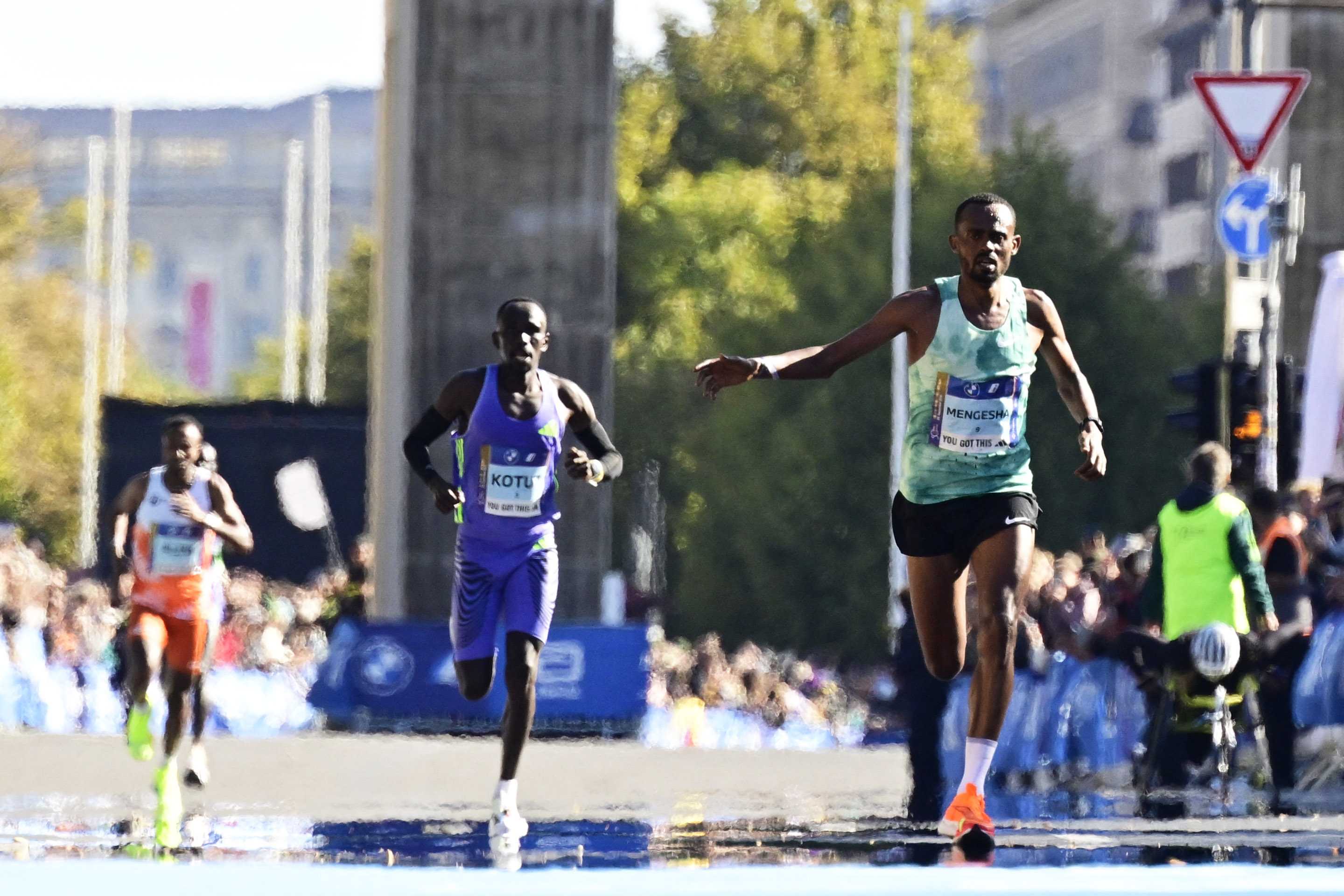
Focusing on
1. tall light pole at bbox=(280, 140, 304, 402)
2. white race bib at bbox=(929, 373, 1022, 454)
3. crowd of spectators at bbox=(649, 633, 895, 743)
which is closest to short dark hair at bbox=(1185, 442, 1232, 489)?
white race bib at bbox=(929, 373, 1022, 454)

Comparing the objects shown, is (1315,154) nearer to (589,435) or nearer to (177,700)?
(177,700)

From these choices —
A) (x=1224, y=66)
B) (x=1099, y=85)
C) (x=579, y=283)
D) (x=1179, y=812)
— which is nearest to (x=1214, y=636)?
(x=1179, y=812)

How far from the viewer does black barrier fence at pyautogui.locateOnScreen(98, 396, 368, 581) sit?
41.4 meters

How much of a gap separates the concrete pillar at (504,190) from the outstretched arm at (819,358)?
16.0m

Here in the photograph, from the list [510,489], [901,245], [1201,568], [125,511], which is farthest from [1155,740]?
[901,245]

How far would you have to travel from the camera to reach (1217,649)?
1366 centimetres

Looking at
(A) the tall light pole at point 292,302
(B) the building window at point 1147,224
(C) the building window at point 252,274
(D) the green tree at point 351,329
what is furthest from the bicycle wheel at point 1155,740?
(C) the building window at point 252,274

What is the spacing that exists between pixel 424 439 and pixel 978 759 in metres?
2.56

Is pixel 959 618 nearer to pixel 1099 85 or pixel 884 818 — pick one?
pixel 884 818

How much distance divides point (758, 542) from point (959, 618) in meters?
41.4

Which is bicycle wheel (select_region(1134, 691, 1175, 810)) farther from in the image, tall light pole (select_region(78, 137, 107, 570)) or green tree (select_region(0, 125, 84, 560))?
tall light pole (select_region(78, 137, 107, 570))

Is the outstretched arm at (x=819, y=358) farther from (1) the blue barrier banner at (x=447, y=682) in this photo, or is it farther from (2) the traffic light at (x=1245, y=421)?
(1) the blue barrier banner at (x=447, y=682)

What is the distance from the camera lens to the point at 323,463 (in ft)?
139

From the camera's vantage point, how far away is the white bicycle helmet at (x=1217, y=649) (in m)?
13.6
